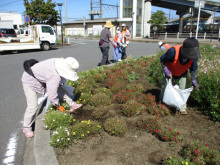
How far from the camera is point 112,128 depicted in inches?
119

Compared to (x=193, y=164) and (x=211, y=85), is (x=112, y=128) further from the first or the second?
(x=211, y=85)

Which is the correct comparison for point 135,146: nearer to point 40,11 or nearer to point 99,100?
point 99,100

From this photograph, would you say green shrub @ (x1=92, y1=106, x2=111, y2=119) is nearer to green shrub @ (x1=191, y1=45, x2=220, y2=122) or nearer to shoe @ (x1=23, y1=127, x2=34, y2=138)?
shoe @ (x1=23, y1=127, x2=34, y2=138)

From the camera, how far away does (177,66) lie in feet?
11.2

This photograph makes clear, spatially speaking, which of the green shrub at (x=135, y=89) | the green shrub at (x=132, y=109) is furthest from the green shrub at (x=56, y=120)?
the green shrub at (x=135, y=89)

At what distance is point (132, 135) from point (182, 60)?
1550 millimetres

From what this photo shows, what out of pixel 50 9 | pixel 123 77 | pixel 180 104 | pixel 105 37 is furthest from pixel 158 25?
pixel 180 104

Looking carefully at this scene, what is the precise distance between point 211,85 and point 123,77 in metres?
2.65

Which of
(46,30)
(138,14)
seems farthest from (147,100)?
(138,14)

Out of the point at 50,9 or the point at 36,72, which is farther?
the point at 50,9

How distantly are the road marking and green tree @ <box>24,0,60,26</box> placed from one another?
20698 mm

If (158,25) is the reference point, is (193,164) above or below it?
below

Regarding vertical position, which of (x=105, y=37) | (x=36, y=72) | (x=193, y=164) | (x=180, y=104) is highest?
(x=105, y=37)

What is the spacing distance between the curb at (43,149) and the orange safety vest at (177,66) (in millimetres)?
2493
